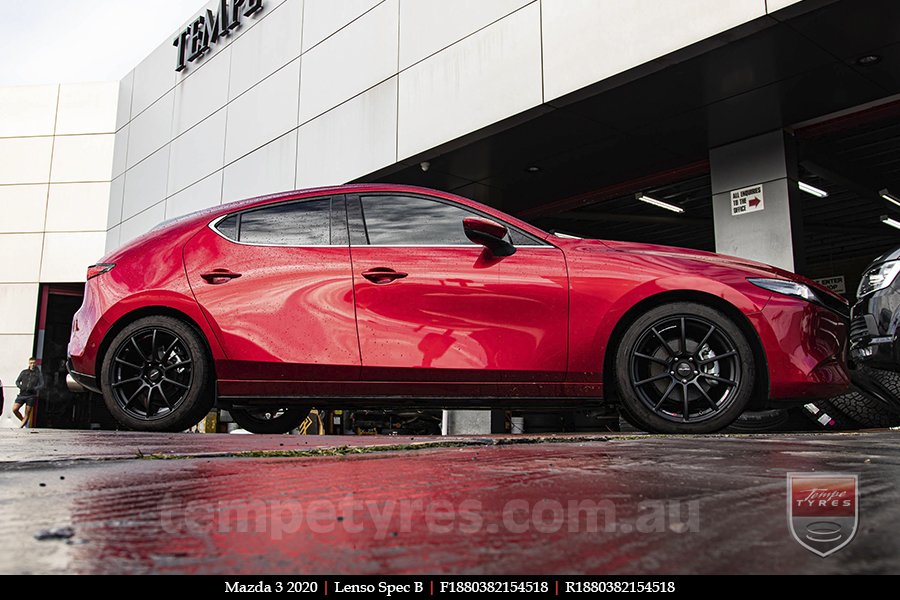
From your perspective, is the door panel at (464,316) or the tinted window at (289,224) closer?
the door panel at (464,316)

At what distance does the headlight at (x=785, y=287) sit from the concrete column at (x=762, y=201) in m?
3.73

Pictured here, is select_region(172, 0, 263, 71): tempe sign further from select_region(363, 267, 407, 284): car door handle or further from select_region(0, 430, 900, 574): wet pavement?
select_region(0, 430, 900, 574): wet pavement

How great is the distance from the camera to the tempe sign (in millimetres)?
15164

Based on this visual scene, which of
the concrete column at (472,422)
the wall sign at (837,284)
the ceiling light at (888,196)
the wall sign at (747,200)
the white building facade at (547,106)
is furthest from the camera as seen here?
the wall sign at (837,284)

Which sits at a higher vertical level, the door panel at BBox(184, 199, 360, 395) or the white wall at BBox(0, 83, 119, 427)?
the white wall at BBox(0, 83, 119, 427)

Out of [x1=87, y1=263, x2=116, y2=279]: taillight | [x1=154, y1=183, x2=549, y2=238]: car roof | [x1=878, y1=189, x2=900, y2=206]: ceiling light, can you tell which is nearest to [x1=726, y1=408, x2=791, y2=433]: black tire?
[x1=154, y1=183, x2=549, y2=238]: car roof

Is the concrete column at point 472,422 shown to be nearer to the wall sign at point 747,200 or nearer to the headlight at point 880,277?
the wall sign at point 747,200

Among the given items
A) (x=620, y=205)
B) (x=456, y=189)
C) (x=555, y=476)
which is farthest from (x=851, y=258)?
(x=555, y=476)

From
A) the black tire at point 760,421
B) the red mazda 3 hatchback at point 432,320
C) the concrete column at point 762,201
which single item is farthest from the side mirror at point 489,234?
the concrete column at point 762,201

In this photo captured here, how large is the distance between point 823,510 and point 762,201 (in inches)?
307

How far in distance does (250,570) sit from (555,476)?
42.1 inches

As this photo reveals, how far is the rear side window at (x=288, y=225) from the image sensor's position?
4.79 metres

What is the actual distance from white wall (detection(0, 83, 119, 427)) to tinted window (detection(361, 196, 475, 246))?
743 inches
